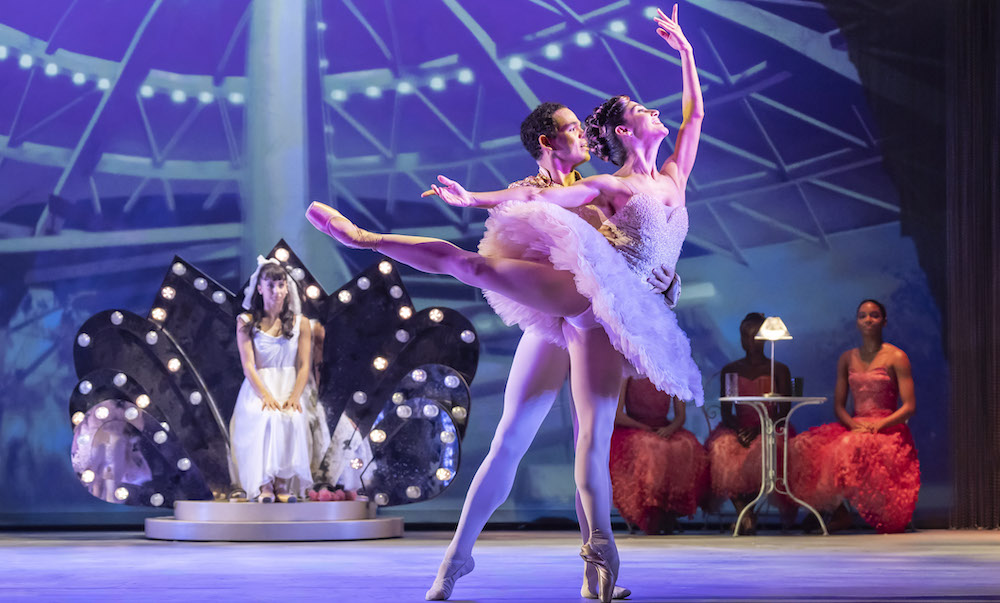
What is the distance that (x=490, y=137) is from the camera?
6941 mm

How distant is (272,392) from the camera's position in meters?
5.84

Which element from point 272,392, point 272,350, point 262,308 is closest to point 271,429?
point 272,392

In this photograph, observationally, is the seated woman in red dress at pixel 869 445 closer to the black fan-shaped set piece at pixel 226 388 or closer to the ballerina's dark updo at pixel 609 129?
the black fan-shaped set piece at pixel 226 388

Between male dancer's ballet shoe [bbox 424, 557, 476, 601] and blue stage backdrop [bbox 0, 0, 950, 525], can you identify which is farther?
blue stage backdrop [bbox 0, 0, 950, 525]

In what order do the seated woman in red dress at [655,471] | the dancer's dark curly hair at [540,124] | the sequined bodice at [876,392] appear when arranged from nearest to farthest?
the dancer's dark curly hair at [540,124] < the seated woman in red dress at [655,471] < the sequined bodice at [876,392]

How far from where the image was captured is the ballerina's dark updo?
3123 mm

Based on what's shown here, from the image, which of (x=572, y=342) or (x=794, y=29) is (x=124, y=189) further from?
(x=572, y=342)

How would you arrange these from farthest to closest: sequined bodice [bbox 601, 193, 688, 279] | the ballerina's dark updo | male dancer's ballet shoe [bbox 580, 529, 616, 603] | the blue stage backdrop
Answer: the blue stage backdrop, the ballerina's dark updo, sequined bodice [bbox 601, 193, 688, 279], male dancer's ballet shoe [bbox 580, 529, 616, 603]

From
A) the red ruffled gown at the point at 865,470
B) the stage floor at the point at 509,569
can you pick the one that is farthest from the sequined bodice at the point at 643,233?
the red ruffled gown at the point at 865,470

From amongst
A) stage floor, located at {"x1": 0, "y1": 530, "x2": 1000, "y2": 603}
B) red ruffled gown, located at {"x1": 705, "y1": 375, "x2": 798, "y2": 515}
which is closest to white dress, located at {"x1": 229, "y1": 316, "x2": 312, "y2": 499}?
stage floor, located at {"x1": 0, "y1": 530, "x2": 1000, "y2": 603}

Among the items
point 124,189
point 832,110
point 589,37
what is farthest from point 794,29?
point 124,189

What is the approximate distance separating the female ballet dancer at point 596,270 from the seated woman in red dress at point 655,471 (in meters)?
3.09

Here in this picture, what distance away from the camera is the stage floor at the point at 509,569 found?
3004mm

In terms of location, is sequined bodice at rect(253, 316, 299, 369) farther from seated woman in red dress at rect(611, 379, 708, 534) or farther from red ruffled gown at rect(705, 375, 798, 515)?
red ruffled gown at rect(705, 375, 798, 515)
